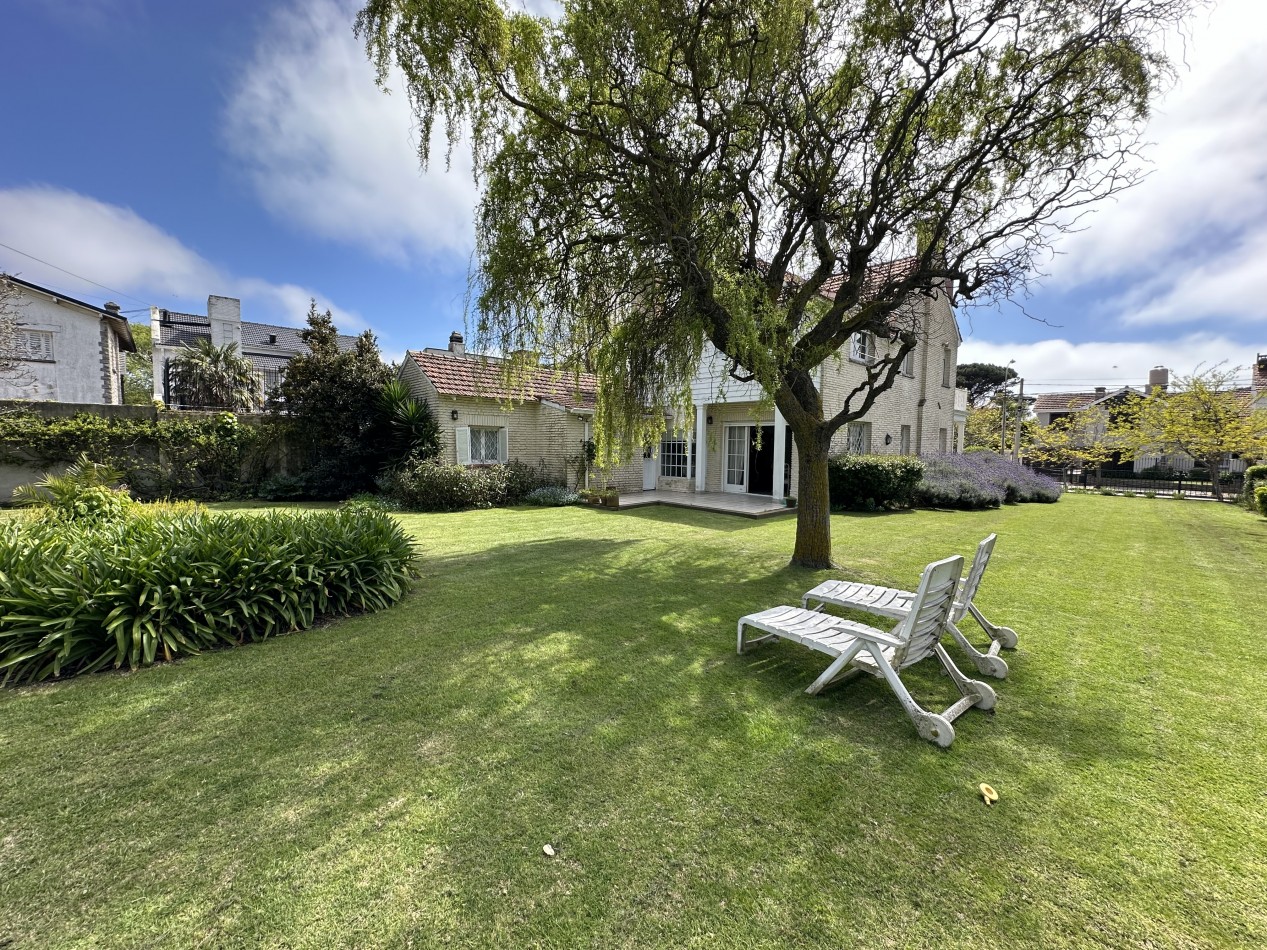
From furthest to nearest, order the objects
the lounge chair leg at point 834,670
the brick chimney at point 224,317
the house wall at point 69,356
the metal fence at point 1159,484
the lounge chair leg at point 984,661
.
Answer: the brick chimney at point 224,317
the metal fence at point 1159,484
the house wall at point 69,356
the lounge chair leg at point 984,661
the lounge chair leg at point 834,670

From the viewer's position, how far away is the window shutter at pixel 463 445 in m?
14.5

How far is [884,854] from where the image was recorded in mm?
2172

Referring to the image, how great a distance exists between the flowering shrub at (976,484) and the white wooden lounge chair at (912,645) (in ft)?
39.3

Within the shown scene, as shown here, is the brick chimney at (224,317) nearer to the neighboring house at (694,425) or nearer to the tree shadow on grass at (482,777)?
the neighboring house at (694,425)

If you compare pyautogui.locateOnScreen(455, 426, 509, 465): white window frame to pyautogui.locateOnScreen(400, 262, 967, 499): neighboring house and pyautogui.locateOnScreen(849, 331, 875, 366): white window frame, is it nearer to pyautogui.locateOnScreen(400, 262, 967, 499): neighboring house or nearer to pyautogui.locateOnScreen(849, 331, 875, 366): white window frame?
pyautogui.locateOnScreen(400, 262, 967, 499): neighboring house

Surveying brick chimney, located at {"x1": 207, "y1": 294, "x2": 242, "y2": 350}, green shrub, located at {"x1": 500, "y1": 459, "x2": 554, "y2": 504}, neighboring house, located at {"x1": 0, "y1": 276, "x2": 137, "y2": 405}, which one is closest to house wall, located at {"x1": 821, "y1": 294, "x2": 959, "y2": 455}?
green shrub, located at {"x1": 500, "y1": 459, "x2": 554, "y2": 504}

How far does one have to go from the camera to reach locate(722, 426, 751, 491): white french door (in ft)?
52.3

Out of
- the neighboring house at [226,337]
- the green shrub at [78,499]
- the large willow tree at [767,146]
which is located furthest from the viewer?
the neighboring house at [226,337]

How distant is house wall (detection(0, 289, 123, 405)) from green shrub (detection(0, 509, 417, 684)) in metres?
20.0

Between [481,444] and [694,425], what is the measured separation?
21.8 ft

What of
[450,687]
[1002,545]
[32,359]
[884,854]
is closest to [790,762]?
[884,854]

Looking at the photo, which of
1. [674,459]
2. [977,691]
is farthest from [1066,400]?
[977,691]

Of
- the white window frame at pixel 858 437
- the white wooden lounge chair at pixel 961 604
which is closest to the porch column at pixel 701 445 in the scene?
the white window frame at pixel 858 437

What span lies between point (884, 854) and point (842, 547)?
23.0 feet
